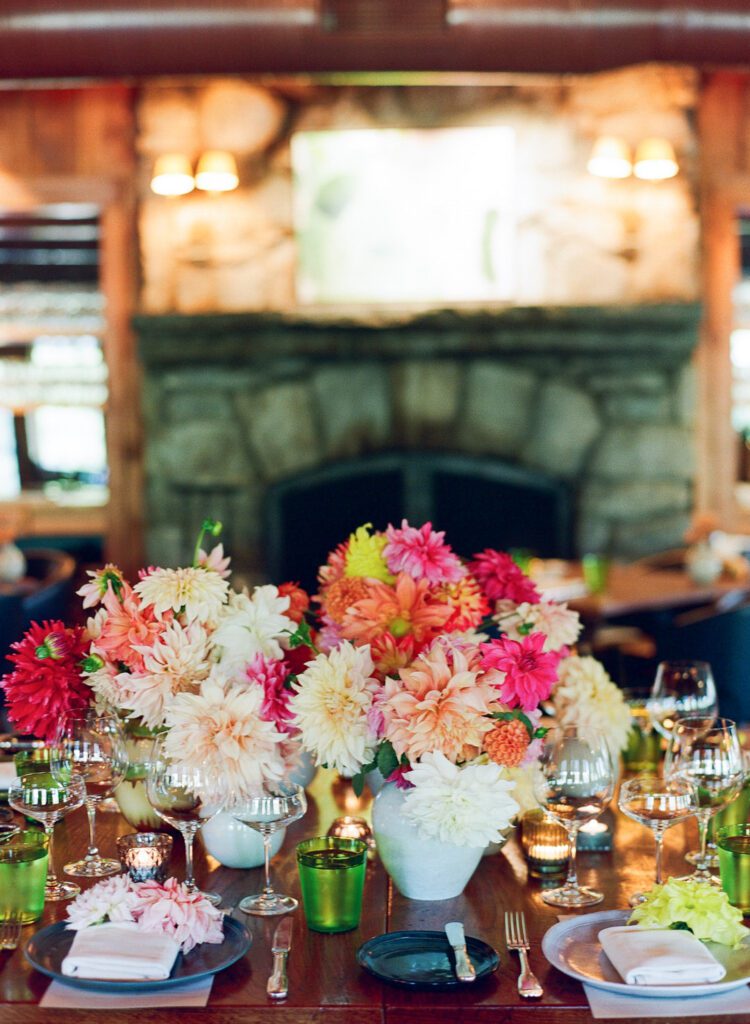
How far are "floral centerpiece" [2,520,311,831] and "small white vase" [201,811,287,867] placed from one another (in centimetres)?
16

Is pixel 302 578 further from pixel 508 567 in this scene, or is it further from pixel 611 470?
pixel 508 567

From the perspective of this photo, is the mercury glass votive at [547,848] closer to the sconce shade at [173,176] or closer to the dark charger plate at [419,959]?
the dark charger plate at [419,959]

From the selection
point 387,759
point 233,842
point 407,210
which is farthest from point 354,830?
point 407,210

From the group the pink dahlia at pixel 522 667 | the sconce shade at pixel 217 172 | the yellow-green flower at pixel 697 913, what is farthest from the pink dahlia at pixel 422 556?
the sconce shade at pixel 217 172

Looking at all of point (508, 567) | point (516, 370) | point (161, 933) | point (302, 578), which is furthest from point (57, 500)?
point (161, 933)

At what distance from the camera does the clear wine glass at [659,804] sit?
64.9 inches

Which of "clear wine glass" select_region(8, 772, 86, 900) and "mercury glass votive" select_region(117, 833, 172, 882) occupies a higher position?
"clear wine glass" select_region(8, 772, 86, 900)

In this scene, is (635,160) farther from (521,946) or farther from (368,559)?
(521,946)

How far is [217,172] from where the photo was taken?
5.25m

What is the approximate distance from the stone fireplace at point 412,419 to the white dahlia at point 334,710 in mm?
3897

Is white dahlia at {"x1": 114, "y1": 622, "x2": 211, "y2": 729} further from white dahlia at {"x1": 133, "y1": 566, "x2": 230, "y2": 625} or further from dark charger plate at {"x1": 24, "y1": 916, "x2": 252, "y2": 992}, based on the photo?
dark charger plate at {"x1": 24, "y1": 916, "x2": 252, "y2": 992}

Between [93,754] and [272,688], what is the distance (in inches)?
10.7

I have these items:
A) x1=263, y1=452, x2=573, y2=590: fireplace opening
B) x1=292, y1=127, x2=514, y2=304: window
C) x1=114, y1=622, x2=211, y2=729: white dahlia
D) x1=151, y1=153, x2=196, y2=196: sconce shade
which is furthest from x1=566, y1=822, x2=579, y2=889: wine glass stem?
x1=151, y1=153, x2=196, y2=196: sconce shade

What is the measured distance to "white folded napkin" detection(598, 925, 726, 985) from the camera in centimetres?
135
